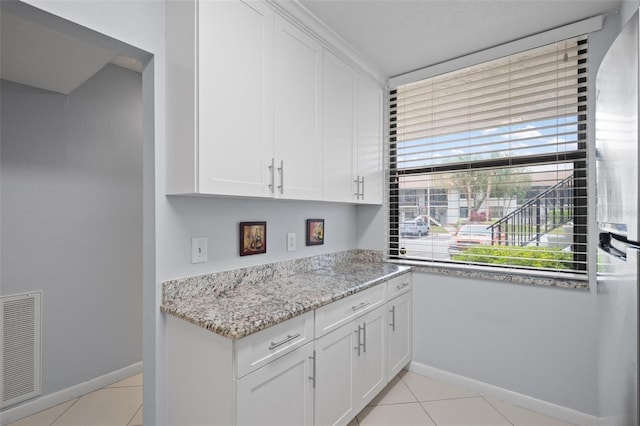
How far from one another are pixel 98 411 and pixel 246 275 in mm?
1414

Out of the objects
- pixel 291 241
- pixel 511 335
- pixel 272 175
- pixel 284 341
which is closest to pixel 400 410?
pixel 511 335

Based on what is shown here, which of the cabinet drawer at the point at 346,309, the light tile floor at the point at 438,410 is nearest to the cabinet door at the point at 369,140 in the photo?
the cabinet drawer at the point at 346,309

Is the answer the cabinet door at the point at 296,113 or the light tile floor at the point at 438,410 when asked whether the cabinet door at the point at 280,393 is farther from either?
the cabinet door at the point at 296,113

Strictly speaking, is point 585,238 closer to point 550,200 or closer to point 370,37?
point 550,200

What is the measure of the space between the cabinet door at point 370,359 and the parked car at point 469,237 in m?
0.83

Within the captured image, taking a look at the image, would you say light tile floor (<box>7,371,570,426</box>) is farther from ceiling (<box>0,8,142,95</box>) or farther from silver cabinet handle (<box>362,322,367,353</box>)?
ceiling (<box>0,8,142,95</box>)

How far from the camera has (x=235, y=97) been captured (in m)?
1.50

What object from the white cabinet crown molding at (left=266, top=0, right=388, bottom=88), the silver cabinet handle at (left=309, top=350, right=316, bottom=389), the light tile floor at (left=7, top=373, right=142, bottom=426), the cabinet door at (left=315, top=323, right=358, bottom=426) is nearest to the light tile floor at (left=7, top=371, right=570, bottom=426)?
the light tile floor at (left=7, top=373, right=142, bottom=426)

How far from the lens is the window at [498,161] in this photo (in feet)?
6.72

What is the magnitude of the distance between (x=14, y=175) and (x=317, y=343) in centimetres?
222

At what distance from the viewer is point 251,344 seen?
4.07ft

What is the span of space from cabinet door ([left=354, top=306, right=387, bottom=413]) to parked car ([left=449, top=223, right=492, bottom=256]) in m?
0.83

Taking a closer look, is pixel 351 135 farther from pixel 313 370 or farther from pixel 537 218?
pixel 313 370

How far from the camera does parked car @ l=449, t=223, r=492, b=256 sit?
2.37 m
